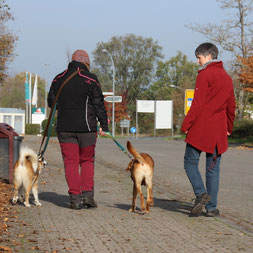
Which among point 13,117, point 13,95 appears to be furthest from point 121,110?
point 13,95

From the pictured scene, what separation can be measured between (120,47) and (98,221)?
2880 inches

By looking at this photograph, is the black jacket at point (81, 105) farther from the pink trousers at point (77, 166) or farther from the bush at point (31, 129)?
the bush at point (31, 129)

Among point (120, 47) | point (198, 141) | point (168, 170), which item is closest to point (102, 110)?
point (198, 141)

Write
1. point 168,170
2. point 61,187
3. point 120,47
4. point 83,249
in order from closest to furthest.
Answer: point 83,249
point 61,187
point 168,170
point 120,47

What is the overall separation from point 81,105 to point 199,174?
1.71 m

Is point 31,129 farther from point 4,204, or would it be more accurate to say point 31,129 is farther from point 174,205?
point 174,205

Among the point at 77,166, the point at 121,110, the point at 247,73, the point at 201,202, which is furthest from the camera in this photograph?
the point at 121,110

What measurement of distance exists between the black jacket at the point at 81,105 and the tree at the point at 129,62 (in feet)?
233

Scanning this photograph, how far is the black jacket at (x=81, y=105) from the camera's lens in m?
6.80

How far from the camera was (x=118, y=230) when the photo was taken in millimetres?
5445

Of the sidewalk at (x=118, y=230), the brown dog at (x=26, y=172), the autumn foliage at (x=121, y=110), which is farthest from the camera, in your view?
the autumn foliage at (x=121, y=110)

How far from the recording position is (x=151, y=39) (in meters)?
78.8

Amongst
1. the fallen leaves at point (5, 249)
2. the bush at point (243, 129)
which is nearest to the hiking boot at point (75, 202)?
the fallen leaves at point (5, 249)

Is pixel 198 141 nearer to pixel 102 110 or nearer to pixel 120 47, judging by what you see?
pixel 102 110
